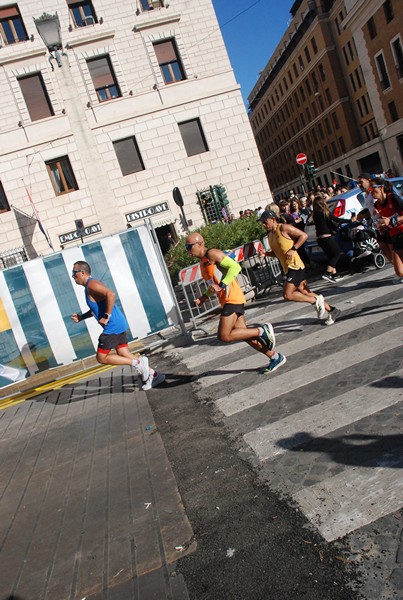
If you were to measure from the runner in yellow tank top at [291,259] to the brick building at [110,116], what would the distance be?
1591cm

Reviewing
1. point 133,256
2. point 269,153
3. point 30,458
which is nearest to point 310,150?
point 269,153

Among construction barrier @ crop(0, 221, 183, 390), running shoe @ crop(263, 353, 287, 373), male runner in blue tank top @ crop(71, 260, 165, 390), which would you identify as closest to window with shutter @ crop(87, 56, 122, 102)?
construction barrier @ crop(0, 221, 183, 390)

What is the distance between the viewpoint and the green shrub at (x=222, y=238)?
41.4 feet

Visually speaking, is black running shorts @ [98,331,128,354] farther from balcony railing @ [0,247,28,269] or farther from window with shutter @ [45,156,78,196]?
window with shutter @ [45,156,78,196]

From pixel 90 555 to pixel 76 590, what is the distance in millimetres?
328

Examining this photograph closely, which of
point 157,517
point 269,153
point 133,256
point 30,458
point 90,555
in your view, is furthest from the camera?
point 269,153

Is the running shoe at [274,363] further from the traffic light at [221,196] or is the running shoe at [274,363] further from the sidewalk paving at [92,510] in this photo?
the traffic light at [221,196]

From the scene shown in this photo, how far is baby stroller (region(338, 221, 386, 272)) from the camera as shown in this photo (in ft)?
33.3

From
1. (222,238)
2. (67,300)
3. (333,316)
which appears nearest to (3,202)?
(222,238)

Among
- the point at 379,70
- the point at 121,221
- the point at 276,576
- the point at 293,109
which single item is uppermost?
the point at 293,109

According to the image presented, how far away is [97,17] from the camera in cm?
2181

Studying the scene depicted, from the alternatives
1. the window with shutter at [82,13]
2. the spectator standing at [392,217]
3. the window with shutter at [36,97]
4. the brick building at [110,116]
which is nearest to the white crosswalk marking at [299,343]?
the spectator standing at [392,217]

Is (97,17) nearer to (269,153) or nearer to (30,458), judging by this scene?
(30,458)

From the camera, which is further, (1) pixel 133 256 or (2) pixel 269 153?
(2) pixel 269 153
